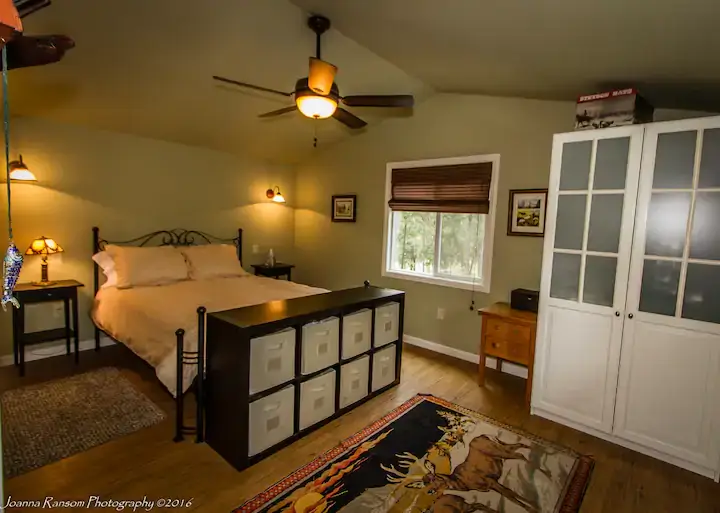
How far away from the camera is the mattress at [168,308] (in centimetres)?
256

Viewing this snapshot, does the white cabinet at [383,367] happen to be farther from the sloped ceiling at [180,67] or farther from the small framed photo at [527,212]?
the sloped ceiling at [180,67]

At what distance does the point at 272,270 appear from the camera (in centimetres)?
508

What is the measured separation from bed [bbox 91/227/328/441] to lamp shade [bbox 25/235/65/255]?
40 centimetres

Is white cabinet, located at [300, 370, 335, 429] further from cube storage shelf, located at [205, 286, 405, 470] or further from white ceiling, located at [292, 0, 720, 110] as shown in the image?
white ceiling, located at [292, 0, 720, 110]

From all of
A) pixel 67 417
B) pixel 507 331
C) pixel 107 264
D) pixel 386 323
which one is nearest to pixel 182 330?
pixel 67 417

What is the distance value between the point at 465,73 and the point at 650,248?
5.96 feet

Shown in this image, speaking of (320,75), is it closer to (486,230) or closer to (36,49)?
(36,49)

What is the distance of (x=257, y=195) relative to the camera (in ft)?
17.2

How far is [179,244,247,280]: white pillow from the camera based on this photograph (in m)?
4.15

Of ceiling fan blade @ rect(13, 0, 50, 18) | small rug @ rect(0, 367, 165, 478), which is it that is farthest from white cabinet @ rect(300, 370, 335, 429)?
ceiling fan blade @ rect(13, 0, 50, 18)

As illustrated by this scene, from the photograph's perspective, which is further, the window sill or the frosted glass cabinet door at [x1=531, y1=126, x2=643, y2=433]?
the window sill

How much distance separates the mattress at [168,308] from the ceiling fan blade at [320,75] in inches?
68.2

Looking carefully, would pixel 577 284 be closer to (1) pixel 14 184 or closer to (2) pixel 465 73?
(2) pixel 465 73

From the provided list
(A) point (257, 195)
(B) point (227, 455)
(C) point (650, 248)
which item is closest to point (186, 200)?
(A) point (257, 195)
